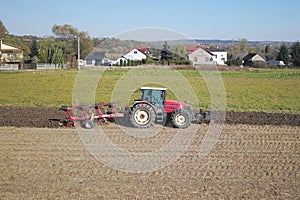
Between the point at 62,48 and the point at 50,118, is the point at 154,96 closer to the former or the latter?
the point at 50,118

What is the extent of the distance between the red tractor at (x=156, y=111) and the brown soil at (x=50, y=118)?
8.14 feet

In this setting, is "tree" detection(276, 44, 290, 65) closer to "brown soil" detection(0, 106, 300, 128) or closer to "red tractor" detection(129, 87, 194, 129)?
"brown soil" detection(0, 106, 300, 128)

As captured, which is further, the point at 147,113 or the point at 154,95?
the point at 154,95

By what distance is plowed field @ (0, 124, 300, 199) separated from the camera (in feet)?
23.8

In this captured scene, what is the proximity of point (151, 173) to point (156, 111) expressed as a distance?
Result: 14.7 ft

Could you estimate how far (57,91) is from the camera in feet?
79.7

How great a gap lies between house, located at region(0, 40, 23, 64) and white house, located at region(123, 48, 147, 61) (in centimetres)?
3626

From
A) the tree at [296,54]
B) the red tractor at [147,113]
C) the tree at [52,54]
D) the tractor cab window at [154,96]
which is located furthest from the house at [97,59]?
the tree at [296,54]

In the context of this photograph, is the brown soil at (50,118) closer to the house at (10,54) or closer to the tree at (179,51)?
the tree at (179,51)

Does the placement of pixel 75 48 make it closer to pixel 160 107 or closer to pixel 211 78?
pixel 211 78

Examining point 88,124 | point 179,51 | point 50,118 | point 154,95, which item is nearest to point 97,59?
point 179,51

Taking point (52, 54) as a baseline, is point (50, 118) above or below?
below

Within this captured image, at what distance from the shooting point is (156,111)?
12758mm

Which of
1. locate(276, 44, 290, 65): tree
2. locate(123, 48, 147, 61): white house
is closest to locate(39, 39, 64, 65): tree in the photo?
locate(123, 48, 147, 61): white house
